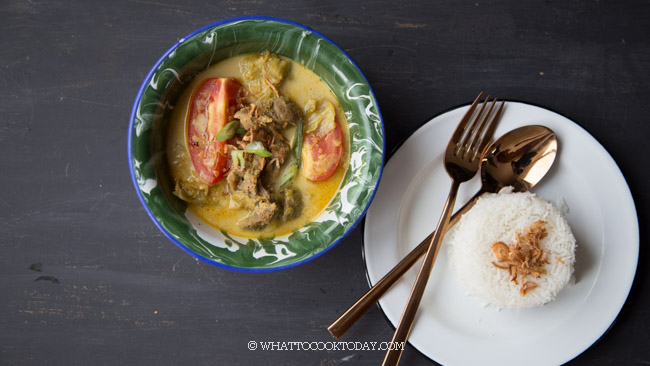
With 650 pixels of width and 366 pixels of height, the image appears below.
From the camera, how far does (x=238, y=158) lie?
201 cm

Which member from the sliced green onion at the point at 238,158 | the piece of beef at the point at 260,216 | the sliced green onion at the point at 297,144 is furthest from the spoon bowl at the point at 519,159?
the sliced green onion at the point at 238,158

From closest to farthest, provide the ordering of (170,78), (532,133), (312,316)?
(170,78)
(532,133)
(312,316)

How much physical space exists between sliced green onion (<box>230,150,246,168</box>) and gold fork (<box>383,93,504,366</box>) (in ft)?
3.03

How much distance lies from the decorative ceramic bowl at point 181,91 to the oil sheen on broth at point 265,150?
1.6 inches

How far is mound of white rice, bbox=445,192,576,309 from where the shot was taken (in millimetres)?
2010

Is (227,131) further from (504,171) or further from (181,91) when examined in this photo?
(504,171)

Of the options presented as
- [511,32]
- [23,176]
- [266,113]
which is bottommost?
[23,176]

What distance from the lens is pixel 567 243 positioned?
6.61 feet

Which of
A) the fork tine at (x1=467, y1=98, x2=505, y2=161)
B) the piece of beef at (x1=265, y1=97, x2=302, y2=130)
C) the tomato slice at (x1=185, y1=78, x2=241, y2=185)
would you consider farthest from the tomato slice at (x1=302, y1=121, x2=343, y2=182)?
the fork tine at (x1=467, y1=98, x2=505, y2=161)

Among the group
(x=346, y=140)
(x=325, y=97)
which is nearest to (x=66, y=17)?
(x=325, y=97)

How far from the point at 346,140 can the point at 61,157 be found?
4.65 feet

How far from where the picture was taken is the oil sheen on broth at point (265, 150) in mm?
2045

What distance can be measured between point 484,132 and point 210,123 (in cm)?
126

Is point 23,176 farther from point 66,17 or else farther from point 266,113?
point 266,113
